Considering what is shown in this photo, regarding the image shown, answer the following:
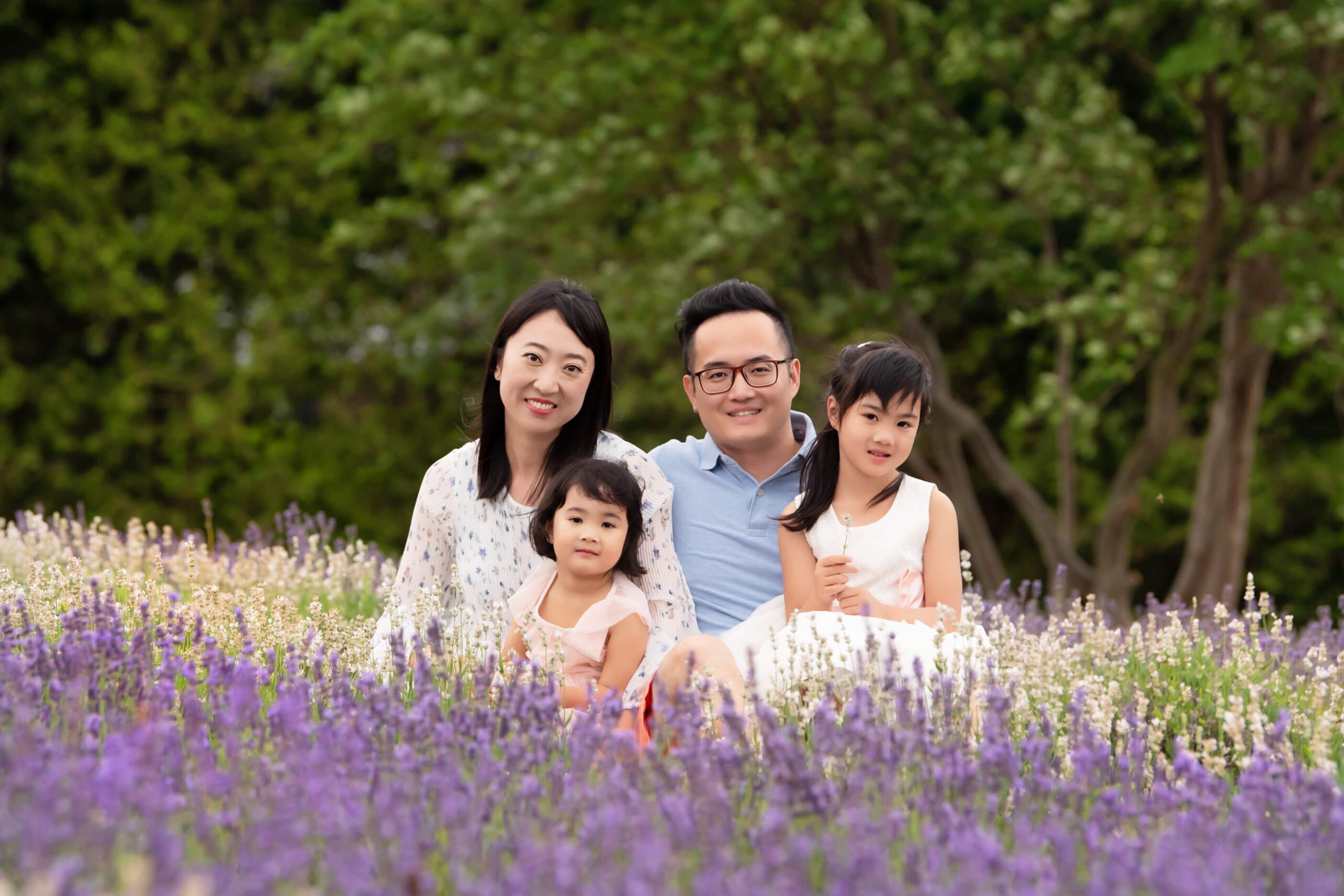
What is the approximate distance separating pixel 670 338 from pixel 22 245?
5.57m

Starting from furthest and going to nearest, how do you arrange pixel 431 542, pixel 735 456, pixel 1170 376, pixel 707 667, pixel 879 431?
1. pixel 1170 376
2. pixel 735 456
3. pixel 431 542
4. pixel 879 431
5. pixel 707 667

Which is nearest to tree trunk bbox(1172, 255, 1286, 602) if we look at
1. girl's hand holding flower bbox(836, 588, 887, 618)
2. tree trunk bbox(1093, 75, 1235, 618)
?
tree trunk bbox(1093, 75, 1235, 618)

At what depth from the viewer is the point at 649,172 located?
28.5 ft

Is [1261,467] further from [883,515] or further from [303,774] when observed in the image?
[303,774]

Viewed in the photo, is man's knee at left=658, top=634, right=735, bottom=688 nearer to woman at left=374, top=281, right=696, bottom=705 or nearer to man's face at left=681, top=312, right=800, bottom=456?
woman at left=374, top=281, right=696, bottom=705

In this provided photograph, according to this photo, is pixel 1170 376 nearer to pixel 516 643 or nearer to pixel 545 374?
pixel 545 374

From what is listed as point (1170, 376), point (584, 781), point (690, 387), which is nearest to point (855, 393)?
point (690, 387)

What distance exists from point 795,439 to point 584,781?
6.84ft

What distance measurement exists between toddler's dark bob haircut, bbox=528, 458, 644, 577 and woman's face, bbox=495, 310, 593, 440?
18 cm

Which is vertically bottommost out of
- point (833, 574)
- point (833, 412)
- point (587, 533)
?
point (833, 574)

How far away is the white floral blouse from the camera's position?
3.81 m

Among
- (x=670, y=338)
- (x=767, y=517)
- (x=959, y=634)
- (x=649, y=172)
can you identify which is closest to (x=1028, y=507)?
(x=670, y=338)

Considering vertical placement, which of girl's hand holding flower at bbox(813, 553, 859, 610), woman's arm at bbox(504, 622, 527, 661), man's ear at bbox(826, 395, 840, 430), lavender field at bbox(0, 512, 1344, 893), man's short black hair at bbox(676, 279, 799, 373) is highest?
man's short black hair at bbox(676, 279, 799, 373)

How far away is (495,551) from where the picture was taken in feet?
13.0
